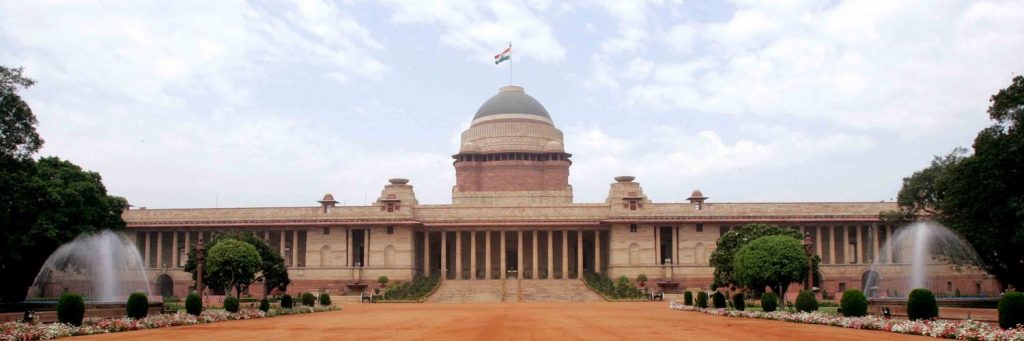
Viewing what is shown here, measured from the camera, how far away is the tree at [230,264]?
42.8 meters

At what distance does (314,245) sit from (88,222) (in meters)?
23.2

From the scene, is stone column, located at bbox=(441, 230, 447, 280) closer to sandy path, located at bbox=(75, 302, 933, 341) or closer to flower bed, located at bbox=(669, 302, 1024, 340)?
sandy path, located at bbox=(75, 302, 933, 341)

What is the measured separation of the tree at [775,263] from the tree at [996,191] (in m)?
7.96

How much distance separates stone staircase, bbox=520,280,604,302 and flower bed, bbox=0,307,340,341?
24611 millimetres

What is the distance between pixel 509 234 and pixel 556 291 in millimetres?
14882

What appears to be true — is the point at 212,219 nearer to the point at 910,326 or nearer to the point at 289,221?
the point at 289,221

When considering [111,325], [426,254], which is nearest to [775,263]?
[111,325]

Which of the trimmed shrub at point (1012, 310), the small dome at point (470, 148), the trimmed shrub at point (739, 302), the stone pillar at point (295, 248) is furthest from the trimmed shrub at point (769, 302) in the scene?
the small dome at point (470, 148)

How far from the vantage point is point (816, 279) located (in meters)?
63.4

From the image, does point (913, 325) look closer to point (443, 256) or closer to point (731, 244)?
point (731, 244)

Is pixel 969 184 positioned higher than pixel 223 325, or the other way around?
pixel 969 184

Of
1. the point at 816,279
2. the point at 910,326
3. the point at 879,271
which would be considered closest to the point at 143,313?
Result: the point at 910,326

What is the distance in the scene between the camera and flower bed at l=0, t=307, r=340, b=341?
24922 mm

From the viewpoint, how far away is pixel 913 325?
25.8 m
